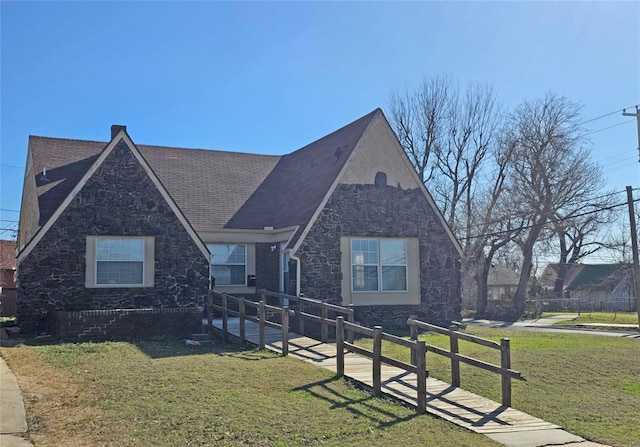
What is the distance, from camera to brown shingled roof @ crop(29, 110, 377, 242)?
68.0ft

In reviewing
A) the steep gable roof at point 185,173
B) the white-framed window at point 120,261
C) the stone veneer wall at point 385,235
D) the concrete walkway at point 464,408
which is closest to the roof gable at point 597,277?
the stone veneer wall at point 385,235

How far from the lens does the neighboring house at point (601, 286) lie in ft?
183

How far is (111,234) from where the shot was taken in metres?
18.3

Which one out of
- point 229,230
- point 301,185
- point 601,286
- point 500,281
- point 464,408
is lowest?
point 464,408

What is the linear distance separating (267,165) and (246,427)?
1934 centimetres

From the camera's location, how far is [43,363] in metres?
12.4

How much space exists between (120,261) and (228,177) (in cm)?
717

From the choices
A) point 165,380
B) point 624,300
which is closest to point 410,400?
point 165,380

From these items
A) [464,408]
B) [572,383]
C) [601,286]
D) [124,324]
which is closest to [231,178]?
[124,324]

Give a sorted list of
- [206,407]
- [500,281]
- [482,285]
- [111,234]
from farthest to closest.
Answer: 1. [500,281]
2. [482,285]
3. [111,234]
4. [206,407]

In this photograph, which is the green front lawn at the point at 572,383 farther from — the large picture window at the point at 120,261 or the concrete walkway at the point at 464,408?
the large picture window at the point at 120,261

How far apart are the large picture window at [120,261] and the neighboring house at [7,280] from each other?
936 centimetres

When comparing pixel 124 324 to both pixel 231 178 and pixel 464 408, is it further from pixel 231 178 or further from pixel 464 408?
pixel 231 178

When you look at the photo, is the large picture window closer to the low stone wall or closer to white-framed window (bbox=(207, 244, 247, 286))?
the low stone wall
